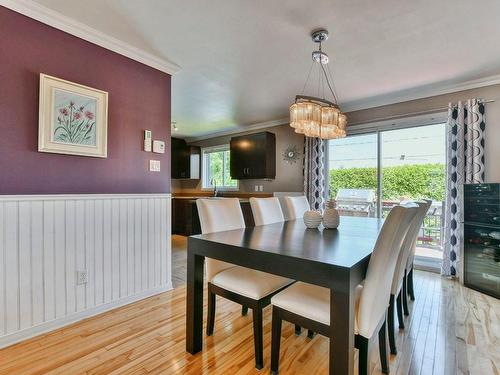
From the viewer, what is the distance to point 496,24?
210 cm

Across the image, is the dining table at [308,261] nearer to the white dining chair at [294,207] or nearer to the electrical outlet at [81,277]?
the white dining chair at [294,207]

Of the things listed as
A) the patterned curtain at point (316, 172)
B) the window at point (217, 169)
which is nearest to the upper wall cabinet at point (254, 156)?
the window at point (217, 169)

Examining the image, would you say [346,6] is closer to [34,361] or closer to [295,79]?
[295,79]

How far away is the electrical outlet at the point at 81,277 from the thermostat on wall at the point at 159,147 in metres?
1.33

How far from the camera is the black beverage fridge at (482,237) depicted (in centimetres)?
280

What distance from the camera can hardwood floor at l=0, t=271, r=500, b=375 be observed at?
1611 millimetres

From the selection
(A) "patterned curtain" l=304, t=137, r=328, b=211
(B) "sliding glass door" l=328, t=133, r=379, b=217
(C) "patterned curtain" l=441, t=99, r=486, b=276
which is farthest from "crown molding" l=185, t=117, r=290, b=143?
(C) "patterned curtain" l=441, t=99, r=486, b=276

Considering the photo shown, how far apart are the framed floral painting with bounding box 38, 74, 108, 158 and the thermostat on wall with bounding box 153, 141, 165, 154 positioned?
53 centimetres

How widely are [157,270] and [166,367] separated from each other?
51.6 inches

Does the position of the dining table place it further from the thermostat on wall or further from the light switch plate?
the thermostat on wall

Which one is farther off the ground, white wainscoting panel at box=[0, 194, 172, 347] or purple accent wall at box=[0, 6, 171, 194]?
purple accent wall at box=[0, 6, 171, 194]

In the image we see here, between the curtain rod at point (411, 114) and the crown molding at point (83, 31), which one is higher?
the crown molding at point (83, 31)

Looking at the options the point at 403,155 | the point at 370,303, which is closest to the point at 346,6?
the point at 370,303

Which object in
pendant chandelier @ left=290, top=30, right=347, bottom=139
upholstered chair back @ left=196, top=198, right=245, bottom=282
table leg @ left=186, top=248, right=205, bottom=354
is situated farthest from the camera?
pendant chandelier @ left=290, top=30, right=347, bottom=139
